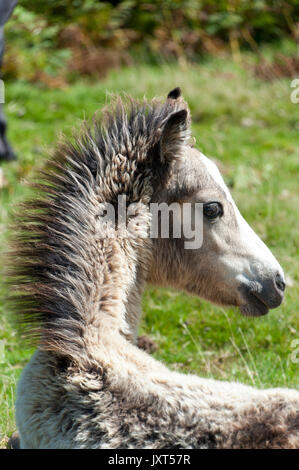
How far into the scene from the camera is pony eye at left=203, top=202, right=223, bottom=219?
3.36 metres

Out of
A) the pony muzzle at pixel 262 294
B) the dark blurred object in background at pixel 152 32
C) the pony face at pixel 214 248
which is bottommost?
the pony muzzle at pixel 262 294

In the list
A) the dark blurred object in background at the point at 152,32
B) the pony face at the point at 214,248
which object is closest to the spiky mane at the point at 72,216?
the pony face at the point at 214,248

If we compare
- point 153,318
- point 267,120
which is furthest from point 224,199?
point 267,120

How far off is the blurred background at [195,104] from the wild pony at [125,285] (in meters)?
0.36

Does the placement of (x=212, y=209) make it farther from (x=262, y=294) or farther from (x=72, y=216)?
(x=72, y=216)

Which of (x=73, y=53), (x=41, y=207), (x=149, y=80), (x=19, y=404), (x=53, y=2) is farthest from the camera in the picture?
(x=73, y=53)

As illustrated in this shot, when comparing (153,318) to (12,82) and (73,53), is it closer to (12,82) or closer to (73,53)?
(12,82)

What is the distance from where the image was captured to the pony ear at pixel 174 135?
320 cm

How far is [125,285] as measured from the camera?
3.14 meters

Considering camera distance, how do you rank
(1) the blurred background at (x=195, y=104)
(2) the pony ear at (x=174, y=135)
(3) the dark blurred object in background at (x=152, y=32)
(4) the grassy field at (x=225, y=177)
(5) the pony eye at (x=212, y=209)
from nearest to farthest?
(2) the pony ear at (x=174, y=135)
(5) the pony eye at (x=212, y=209)
(4) the grassy field at (x=225, y=177)
(1) the blurred background at (x=195, y=104)
(3) the dark blurred object in background at (x=152, y=32)

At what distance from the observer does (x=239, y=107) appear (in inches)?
411

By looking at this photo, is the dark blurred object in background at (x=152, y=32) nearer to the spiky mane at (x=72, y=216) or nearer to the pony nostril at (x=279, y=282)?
the spiky mane at (x=72, y=216)

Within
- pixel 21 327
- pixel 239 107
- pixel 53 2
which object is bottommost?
pixel 21 327
